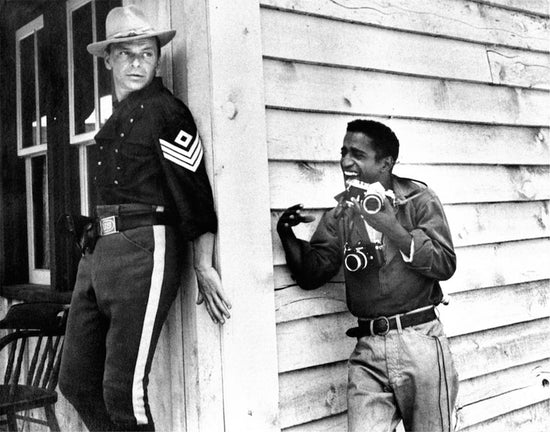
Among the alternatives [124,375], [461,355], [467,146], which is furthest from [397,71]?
[124,375]

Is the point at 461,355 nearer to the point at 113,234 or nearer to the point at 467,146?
the point at 467,146

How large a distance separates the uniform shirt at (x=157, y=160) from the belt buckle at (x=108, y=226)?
66mm

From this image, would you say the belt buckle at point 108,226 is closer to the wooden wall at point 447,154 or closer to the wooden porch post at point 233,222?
the wooden porch post at point 233,222

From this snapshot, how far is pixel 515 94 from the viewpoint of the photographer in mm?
3760

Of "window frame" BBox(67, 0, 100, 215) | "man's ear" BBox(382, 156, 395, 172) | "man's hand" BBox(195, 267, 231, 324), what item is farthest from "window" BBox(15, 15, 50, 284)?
"man's ear" BBox(382, 156, 395, 172)

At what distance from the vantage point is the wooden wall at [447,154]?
9.07ft

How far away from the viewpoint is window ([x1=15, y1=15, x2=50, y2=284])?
3.17 m

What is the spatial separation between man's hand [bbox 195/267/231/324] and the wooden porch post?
0.04 metres

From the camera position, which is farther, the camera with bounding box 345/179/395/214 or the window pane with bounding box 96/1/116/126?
the window pane with bounding box 96/1/116/126

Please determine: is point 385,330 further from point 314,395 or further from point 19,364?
point 19,364

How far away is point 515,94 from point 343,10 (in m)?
1.32

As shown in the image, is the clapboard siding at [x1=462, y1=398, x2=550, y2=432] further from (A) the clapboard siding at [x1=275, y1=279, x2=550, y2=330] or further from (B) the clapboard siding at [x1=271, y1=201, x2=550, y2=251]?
(B) the clapboard siding at [x1=271, y1=201, x2=550, y2=251]

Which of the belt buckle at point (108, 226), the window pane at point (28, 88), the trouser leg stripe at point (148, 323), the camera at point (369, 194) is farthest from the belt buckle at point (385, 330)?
the window pane at point (28, 88)

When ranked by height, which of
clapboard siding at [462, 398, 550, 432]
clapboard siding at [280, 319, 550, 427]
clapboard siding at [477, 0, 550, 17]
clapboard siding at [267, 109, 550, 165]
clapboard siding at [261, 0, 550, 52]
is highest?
clapboard siding at [477, 0, 550, 17]
